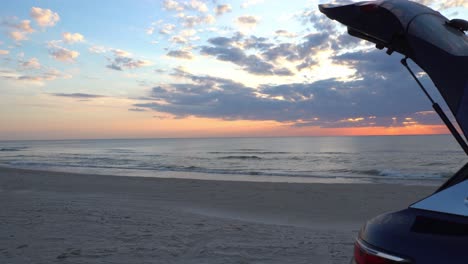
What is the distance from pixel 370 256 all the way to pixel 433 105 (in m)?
0.96

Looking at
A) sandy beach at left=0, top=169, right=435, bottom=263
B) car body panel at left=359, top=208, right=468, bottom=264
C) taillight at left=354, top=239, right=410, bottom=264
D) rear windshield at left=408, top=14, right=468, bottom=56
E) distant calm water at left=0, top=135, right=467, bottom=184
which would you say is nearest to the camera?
car body panel at left=359, top=208, right=468, bottom=264

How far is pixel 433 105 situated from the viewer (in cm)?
218

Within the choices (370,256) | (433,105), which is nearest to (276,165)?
(433,105)

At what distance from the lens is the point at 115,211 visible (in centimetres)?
864

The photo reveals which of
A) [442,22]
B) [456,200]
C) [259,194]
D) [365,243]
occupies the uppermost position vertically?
[442,22]

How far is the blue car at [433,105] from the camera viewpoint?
5.16ft

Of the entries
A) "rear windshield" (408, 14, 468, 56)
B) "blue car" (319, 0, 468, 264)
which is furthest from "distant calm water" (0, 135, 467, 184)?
"rear windshield" (408, 14, 468, 56)

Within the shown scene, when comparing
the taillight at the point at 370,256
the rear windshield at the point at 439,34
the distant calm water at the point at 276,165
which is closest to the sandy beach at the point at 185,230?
the taillight at the point at 370,256

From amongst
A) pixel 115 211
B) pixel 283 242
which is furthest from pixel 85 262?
pixel 115 211

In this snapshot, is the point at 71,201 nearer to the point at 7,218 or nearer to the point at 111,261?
the point at 7,218

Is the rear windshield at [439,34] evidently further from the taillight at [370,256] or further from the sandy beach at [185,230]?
the sandy beach at [185,230]

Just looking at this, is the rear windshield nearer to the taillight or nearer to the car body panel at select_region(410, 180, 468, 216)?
the car body panel at select_region(410, 180, 468, 216)

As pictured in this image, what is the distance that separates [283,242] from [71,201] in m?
6.29

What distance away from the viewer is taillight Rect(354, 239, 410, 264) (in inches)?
64.2
